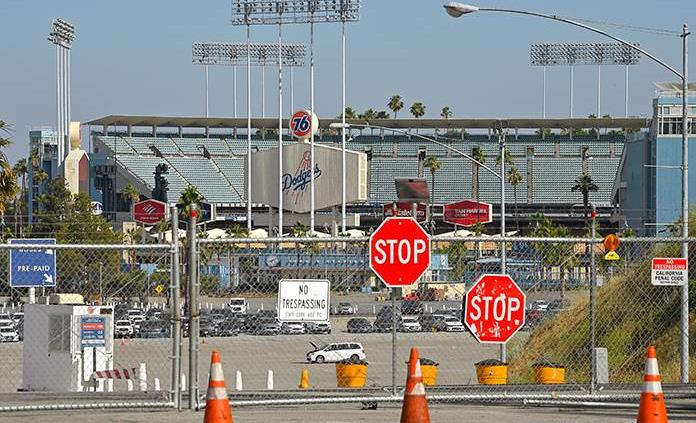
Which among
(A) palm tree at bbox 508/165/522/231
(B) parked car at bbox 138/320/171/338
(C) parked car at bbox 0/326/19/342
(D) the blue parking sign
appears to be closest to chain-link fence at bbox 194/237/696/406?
(B) parked car at bbox 138/320/171/338

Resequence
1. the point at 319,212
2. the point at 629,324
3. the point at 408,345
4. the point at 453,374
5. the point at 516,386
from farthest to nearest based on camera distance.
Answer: the point at 319,212
the point at 453,374
the point at 408,345
the point at 629,324
the point at 516,386

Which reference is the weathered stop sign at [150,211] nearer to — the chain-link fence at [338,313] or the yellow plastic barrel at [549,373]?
the chain-link fence at [338,313]

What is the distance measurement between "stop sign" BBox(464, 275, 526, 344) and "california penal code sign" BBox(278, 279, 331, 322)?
1768mm

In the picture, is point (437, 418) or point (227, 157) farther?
point (227, 157)

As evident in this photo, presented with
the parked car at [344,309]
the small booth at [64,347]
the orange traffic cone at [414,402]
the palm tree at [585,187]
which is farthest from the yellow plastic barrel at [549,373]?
the palm tree at [585,187]

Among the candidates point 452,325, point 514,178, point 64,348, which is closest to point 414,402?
point 452,325

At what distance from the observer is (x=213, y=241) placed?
16656 millimetres

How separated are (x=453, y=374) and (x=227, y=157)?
10125 cm

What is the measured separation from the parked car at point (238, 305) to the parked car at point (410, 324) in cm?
448

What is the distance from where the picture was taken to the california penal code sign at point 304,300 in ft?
54.1

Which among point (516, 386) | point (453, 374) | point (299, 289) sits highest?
point (299, 289)

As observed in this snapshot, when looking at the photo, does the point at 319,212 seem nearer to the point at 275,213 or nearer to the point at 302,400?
the point at 275,213

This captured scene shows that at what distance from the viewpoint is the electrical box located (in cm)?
2752

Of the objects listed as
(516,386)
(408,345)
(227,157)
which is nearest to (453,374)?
(408,345)
